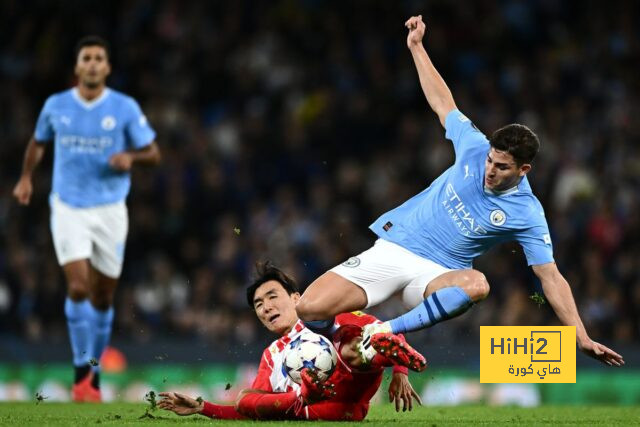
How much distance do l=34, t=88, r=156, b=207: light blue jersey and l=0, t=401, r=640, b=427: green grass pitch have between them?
171 centimetres

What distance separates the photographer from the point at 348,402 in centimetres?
700

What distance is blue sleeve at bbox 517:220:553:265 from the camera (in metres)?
7.18

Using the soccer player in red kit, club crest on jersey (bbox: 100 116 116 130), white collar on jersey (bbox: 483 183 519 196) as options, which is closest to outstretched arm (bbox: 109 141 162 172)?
club crest on jersey (bbox: 100 116 116 130)

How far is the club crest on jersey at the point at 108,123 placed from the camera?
948 centimetres

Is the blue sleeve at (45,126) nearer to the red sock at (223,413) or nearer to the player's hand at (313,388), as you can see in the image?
the red sock at (223,413)

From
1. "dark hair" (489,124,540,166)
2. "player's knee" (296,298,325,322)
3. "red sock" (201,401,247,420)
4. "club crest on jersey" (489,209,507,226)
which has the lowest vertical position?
"red sock" (201,401,247,420)

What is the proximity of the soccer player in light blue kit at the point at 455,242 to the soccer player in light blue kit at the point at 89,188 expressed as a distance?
270 centimetres

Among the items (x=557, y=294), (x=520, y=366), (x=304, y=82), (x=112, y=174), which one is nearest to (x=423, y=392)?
(x=520, y=366)

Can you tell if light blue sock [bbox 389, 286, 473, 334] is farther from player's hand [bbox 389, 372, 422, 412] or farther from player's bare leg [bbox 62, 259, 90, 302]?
player's bare leg [bbox 62, 259, 90, 302]

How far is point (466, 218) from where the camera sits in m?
7.29

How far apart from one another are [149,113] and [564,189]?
5.60 meters

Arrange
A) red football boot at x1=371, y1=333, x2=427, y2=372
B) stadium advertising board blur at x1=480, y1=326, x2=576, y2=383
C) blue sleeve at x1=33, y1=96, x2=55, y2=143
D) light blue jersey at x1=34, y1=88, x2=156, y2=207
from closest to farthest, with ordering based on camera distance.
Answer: red football boot at x1=371, y1=333, x2=427, y2=372
stadium advertising board blur at x1=480, y1=326, x2=576, y2=383
light blue jersey at x1=34, y1=88, x2=156, y2=207
blue sleeve at x1=33, y1=96, x2=55, y2=143

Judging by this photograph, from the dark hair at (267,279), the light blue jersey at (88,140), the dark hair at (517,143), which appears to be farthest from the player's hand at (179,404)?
the light blue jersey at (88,140)

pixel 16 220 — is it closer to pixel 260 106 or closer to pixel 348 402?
pixel 260 106
